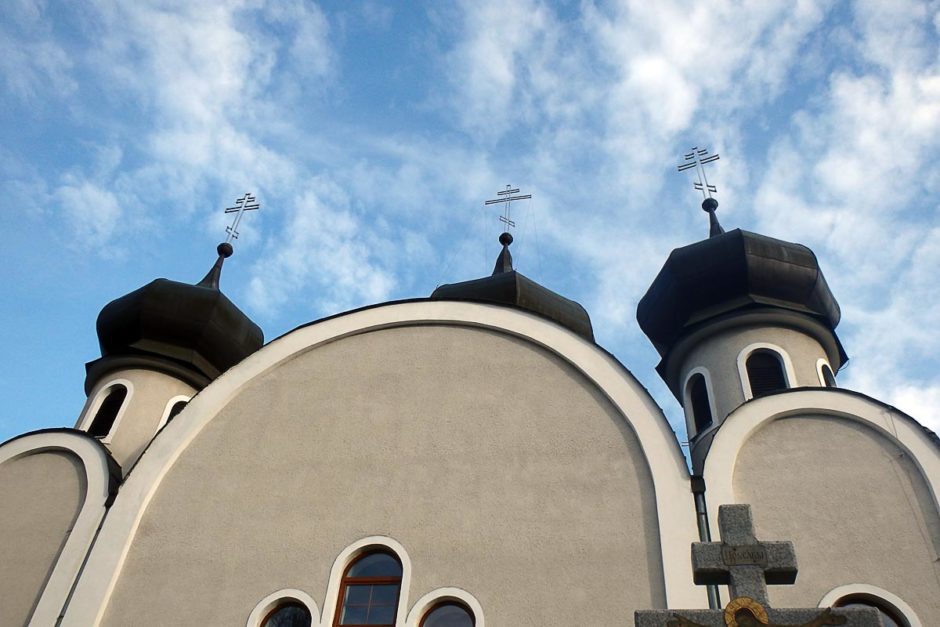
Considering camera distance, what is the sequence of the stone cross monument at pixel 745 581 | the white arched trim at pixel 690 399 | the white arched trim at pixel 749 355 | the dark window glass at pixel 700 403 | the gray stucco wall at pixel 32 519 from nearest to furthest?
the stone cross monument at pixel 745 581, the gray stucco wall at pixel 32 519, the white arched trim at pixel 749 355, the white arched trim at pixel 690 399, the dark window glass at pixel 700 403

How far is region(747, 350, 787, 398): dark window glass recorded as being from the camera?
35.4 ft

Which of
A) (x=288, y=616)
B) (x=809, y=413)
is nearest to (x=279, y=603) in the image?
(x=288, y=616)

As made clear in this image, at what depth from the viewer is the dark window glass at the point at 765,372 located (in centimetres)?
1080

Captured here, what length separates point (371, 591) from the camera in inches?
325

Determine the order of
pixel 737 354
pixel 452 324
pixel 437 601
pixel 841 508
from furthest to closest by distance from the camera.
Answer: pixel 737 354 < pixel 452 324 < pixel 841 508 < pixel 437 601

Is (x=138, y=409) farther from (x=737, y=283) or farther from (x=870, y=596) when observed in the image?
(x=870, y=596)

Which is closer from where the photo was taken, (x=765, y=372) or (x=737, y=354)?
(x=765, y=372)

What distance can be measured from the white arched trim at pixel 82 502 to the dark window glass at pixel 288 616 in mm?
Result: 2099

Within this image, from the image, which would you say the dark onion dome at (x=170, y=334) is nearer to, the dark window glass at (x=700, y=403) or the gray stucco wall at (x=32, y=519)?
the gray stucco wall at (x=32, y=519)

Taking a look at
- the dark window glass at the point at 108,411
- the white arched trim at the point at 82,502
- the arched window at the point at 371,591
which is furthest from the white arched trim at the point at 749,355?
the dark window glass at the point at 108,411

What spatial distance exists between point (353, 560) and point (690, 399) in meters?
5.05

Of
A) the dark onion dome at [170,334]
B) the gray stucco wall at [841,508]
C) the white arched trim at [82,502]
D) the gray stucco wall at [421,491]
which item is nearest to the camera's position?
the gray stucco wall at [841,508]

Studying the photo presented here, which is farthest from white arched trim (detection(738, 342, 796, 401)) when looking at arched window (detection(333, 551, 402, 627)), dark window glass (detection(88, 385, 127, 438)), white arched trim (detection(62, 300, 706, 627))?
dark window glass (detection(88, 385, 127, 438))

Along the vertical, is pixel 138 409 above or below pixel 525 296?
below
